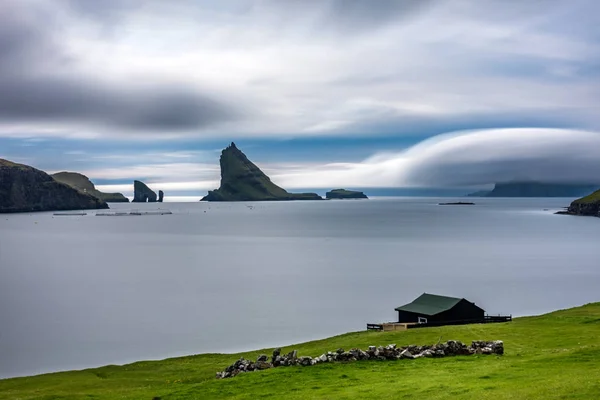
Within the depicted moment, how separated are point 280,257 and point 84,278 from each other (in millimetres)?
62764

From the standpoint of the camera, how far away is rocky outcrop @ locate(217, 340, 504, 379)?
34625 mm

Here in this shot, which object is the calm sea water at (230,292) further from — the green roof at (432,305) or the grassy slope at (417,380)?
the grassy slope at (417,380)

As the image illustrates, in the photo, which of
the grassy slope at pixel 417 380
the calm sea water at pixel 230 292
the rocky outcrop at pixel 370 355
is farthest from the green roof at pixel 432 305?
the rocky outcrop at pixel 370 355

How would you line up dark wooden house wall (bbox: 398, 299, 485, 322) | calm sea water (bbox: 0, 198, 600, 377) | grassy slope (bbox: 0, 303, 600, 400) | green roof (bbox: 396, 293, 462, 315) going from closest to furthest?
grassy slope (bbox: 0, 303, 600, 400) → dark wooden house wall (bbox: 398, 299, 485, 322) → green roof (bbox: 396, 293, 462, 315) → calm sea water (bbox: 0, 198, 600, 377)

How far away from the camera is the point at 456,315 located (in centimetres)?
7188

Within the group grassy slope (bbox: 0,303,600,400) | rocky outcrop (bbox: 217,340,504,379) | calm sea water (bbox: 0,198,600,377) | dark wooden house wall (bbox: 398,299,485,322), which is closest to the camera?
grassy slope (bbox: 0,303,600,400)

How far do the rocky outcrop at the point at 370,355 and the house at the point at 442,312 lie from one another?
35308 millimetres

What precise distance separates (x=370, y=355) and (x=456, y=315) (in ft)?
134

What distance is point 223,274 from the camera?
5561 inches

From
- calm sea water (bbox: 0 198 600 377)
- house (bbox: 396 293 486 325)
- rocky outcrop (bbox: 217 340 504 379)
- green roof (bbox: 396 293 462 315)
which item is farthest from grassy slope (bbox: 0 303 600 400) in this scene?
calm sea water (bbox: 0 198 600 377)

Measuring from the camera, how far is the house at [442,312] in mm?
71125

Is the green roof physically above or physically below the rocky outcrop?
below

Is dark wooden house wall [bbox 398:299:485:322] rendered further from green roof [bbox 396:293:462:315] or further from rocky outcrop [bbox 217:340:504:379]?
rocky outcrop [bbox 217:340:504:379]

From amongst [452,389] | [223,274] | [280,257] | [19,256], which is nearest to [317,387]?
[452,389]
